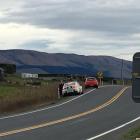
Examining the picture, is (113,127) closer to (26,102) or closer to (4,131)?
(4,131)

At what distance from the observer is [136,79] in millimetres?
10719

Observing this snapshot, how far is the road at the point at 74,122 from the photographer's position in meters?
21.8

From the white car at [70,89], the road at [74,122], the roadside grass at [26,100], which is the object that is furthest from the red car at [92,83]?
the road at [74,122]

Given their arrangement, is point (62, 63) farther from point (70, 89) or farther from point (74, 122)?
point (74, 122)

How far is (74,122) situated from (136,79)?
1791cm

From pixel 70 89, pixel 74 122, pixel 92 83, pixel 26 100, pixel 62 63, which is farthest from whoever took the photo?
pixel 62 63

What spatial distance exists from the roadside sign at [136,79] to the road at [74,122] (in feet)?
32.9

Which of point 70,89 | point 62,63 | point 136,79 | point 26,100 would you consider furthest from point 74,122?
point 62,63

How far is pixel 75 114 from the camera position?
33906 millimetres

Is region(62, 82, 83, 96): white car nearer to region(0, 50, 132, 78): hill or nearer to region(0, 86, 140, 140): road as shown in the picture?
region(0, 86, 140, 140): road

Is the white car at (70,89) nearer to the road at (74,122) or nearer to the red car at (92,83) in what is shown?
the road at (74,122)

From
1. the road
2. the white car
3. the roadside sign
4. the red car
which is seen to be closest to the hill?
the red car

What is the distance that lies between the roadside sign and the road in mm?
10043

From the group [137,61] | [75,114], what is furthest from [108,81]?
[137,61]
